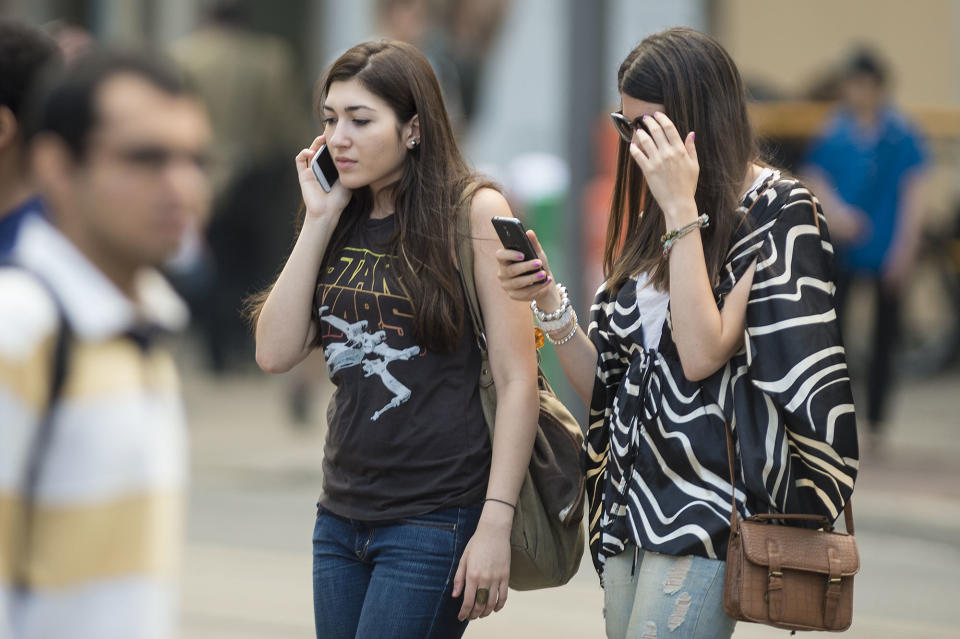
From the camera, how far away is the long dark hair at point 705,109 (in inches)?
115

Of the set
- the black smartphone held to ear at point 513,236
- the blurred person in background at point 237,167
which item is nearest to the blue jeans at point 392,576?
the black smartphone held to ear at point 513,236

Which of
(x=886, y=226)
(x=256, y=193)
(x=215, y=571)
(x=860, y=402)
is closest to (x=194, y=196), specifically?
(x=215, y=571)

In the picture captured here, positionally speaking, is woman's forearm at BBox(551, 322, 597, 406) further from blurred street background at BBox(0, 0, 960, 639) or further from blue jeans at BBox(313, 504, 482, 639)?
blurred street background at BBox(0, 0, 960, 639)

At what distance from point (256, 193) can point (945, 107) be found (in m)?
5.73

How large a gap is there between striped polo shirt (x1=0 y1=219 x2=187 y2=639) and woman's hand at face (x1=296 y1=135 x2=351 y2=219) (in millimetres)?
1285

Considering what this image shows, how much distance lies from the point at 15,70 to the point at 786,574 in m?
1.83

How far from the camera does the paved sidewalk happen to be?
5.59 m

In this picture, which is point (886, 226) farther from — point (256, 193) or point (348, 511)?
point (348, 511)

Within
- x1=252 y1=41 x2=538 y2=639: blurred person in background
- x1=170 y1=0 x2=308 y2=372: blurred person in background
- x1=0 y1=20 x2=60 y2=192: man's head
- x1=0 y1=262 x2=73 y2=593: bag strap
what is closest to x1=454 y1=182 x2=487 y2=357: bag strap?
A: x1=252 y1=41 x2=538 y2=639: blurred person in background

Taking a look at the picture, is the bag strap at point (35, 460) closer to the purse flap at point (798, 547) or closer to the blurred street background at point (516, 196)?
the purse flap at point (798, 547)

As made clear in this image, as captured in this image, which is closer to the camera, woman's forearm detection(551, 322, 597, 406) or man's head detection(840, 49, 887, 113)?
woman's forearm detection(551, 322, 597, 406)

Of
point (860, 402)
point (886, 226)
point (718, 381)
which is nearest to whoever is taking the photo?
point (718, 381)

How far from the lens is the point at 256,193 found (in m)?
Answer: 11.0

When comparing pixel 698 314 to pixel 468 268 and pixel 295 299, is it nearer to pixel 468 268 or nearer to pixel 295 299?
pixel 468 268
